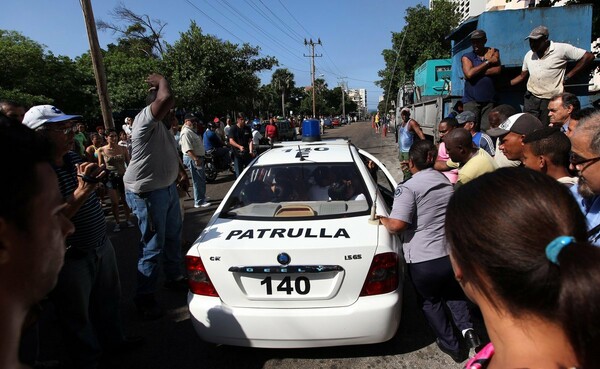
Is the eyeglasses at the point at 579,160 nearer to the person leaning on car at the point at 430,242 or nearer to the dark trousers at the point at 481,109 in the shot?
the person leaning on car at the point at 430,242

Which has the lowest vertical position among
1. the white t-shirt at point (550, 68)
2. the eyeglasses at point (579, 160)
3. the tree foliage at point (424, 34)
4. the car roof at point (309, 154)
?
the car roof at point (309, 154)

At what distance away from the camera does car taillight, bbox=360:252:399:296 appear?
2365 mm

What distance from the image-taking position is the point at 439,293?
2.63 m

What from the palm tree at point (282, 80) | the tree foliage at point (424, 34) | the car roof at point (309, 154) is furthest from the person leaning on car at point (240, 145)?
the palm tree at point (282, 80)

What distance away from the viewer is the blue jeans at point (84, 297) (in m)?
2.29

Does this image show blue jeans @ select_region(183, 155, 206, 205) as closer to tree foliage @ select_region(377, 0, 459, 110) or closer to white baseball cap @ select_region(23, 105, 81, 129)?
white baseball cap @ select_region(23, 105, 81, 129)

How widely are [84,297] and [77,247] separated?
33cm

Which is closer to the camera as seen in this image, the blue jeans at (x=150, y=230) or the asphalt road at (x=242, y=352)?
the asphalt road at (x=242, y=352)

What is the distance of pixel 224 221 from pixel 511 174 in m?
2.31

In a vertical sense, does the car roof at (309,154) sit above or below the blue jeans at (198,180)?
above

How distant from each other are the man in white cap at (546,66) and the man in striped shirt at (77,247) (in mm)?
5390

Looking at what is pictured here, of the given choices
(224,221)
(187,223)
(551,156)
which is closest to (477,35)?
(551,156)

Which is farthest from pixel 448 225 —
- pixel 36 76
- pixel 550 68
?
pixel 36 76

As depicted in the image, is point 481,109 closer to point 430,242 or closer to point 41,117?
point 430,242
